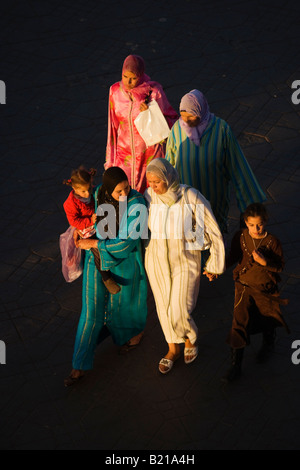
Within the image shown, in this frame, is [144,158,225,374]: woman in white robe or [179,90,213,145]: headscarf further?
[179,90,213,145]: headscarf

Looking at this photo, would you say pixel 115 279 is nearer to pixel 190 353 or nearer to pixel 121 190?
pixel 121 190

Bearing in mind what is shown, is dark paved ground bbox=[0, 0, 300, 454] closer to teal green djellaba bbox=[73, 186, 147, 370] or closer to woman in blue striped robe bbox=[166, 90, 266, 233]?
teal green djellaba bbox=[73, 186, 147, 370]

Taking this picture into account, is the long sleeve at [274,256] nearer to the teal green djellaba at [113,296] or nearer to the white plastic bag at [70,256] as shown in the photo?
the teal green djellaba at [113,296]

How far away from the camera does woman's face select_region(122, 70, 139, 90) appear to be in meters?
7.32

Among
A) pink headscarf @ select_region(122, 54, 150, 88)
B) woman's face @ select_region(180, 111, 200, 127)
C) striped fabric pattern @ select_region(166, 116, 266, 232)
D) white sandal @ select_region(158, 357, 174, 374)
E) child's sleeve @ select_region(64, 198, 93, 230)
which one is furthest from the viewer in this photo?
pink headscarf @ select_region(122, 54, 150, 88)

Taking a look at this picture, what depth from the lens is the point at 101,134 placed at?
31.3 feet

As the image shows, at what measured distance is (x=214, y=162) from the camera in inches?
272

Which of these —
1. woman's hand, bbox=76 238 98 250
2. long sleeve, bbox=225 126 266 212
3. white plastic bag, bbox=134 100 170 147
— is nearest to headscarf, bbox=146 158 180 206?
woman's hand, bbox=76 238 98 250

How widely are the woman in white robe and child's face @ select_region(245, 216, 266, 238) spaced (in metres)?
0.32

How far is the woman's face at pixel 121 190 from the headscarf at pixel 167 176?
19 centimetres

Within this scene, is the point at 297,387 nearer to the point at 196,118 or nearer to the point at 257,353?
the point at 257,353

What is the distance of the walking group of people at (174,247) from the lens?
6.01m
